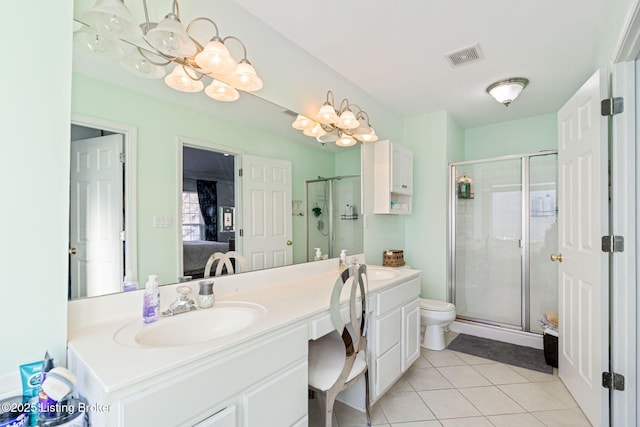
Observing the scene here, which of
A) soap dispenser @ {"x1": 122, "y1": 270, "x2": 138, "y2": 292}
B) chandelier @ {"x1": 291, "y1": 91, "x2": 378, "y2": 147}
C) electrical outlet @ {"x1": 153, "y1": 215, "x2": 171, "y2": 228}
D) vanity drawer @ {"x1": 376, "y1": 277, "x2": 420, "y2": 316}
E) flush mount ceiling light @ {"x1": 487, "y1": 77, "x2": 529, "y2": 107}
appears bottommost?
vanity drawer @ {"x1": 376, "y1": 277, "x2": 420, "y2": 316}

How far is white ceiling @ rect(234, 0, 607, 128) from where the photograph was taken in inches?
68.6

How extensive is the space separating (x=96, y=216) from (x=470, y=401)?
2.41 m

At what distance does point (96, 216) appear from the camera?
1.20 m

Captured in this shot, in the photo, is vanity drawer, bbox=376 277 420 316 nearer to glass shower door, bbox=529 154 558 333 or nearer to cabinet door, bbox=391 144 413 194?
cabinet door, bbox=391 144 413 194

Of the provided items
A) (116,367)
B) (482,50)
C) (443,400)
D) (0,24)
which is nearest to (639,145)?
(482,50)

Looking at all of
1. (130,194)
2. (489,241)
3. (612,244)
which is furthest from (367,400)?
(489,241)

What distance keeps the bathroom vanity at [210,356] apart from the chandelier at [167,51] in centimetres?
98

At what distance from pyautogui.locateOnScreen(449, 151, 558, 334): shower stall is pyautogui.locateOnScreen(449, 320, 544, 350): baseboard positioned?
13 centimetres

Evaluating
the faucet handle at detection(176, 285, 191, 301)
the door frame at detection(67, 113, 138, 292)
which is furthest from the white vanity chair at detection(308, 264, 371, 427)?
the door frame at detection(67, 113, 138, 292)

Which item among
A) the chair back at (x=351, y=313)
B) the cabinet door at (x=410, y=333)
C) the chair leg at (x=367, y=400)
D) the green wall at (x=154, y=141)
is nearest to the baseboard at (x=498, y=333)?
the cabinet door at (x=410, y=333)

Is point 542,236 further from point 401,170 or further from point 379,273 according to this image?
point 379,273

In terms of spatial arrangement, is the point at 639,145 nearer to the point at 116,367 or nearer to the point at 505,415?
the point at 505,415

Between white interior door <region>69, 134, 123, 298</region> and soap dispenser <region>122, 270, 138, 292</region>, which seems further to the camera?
soap dispenser <region>122, 270, 138, 292</region>

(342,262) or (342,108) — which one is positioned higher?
(342,108)
